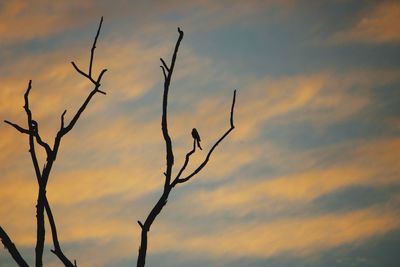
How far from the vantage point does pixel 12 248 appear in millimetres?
2865

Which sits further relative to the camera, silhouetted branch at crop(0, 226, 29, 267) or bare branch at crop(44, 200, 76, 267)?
bare branch at crop(44, 200, 76, 267)

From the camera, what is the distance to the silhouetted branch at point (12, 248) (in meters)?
2.83

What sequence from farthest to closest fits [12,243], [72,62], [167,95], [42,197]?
[72,62]
[167,95]
[42,197]
[12,243]

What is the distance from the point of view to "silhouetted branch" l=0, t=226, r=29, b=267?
2834 millimetres

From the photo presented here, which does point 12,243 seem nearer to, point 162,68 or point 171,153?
point 171,153

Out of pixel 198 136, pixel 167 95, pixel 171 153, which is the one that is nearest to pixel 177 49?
pixel 167 95

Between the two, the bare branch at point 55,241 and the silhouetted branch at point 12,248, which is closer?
the silhouetted branch at point 12,248

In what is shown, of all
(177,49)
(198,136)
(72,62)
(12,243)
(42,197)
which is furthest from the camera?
(198,136)

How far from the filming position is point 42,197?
313 cm

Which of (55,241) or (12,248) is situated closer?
(12,248)

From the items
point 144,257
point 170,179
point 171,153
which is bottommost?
point 144,257

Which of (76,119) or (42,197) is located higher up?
(76,119)

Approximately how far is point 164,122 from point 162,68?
59 centimetres

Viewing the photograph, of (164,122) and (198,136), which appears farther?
(198,136)
